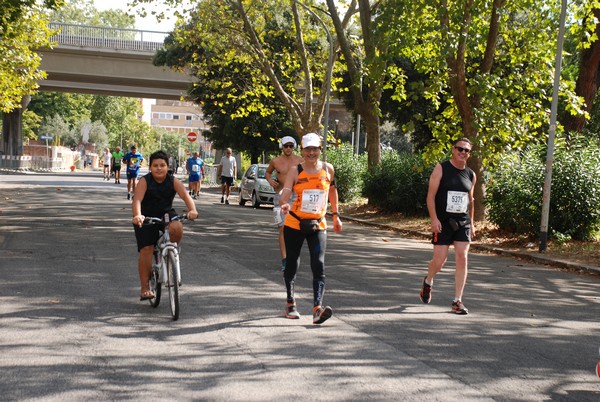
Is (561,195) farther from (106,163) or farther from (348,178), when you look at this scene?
(106,163)

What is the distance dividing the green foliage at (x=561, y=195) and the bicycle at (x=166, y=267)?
10829 mm

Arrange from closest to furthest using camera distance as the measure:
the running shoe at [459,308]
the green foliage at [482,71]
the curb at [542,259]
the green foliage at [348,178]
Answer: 1. the running shoe at [459,308]
2. the curb at [542,259]
3. the green foliage at [482,71]
4. the green foliage at [348,178]

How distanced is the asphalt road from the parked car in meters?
15.8

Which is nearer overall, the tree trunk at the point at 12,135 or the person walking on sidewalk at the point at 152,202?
the person walking on sidewalk at the point at 152,202

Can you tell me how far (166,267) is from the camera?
8195 mm

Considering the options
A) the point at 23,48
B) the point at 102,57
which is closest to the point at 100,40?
the point at 102,57

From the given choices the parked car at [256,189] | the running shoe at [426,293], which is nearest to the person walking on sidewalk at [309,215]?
the running shoe at [426,293]

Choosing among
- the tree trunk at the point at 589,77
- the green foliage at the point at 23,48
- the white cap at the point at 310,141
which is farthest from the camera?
the green foliage at the point at 23,48

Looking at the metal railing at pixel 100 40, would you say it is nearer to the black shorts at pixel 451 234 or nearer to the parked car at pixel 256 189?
the parked car at pixel 256 189

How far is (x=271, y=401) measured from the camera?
210 inches

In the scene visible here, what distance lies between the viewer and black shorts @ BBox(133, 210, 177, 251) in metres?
8.62

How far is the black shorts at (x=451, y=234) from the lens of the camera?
9.28m

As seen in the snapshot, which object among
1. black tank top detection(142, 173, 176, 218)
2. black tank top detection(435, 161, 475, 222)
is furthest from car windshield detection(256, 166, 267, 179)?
black tank top detection(142, 173, 176, 218)

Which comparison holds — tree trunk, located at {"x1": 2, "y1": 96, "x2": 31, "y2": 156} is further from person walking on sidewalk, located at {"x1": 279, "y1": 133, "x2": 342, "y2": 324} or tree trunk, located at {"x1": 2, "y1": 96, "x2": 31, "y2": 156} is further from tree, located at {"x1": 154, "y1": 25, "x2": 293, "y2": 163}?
person walking on sidewalk, located at {"x1": 279, "y1": 133, "x2": 342, "y2": 324}
